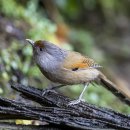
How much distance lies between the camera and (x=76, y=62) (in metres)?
5.88

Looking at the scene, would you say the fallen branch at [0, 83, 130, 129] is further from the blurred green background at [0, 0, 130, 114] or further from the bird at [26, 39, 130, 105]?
the blurred green background at [0, 0, 130, 114]

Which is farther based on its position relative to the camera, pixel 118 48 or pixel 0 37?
pixel 118 48

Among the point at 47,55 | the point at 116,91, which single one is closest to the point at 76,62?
the point at 47,55

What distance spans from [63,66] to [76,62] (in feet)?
0.91

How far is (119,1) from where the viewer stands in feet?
38.0

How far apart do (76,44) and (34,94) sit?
19.1 feet

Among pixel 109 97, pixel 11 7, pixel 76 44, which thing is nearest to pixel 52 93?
pixel 109 97

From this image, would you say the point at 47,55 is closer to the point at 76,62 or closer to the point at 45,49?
the point at 45,49

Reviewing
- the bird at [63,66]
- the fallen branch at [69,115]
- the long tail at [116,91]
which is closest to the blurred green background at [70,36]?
the long tail at [116,91]

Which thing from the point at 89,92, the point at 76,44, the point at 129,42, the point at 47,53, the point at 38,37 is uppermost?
the point at 129,42

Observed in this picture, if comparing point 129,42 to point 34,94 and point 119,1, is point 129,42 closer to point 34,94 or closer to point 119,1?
point 119,1

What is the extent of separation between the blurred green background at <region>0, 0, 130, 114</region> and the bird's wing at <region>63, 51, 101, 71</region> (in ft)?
2.79

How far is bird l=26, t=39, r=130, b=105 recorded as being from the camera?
18.1 feet

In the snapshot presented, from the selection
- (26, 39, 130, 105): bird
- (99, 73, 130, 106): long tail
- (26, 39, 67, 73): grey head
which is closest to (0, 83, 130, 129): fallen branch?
(26, 39, 130, 105): bird
